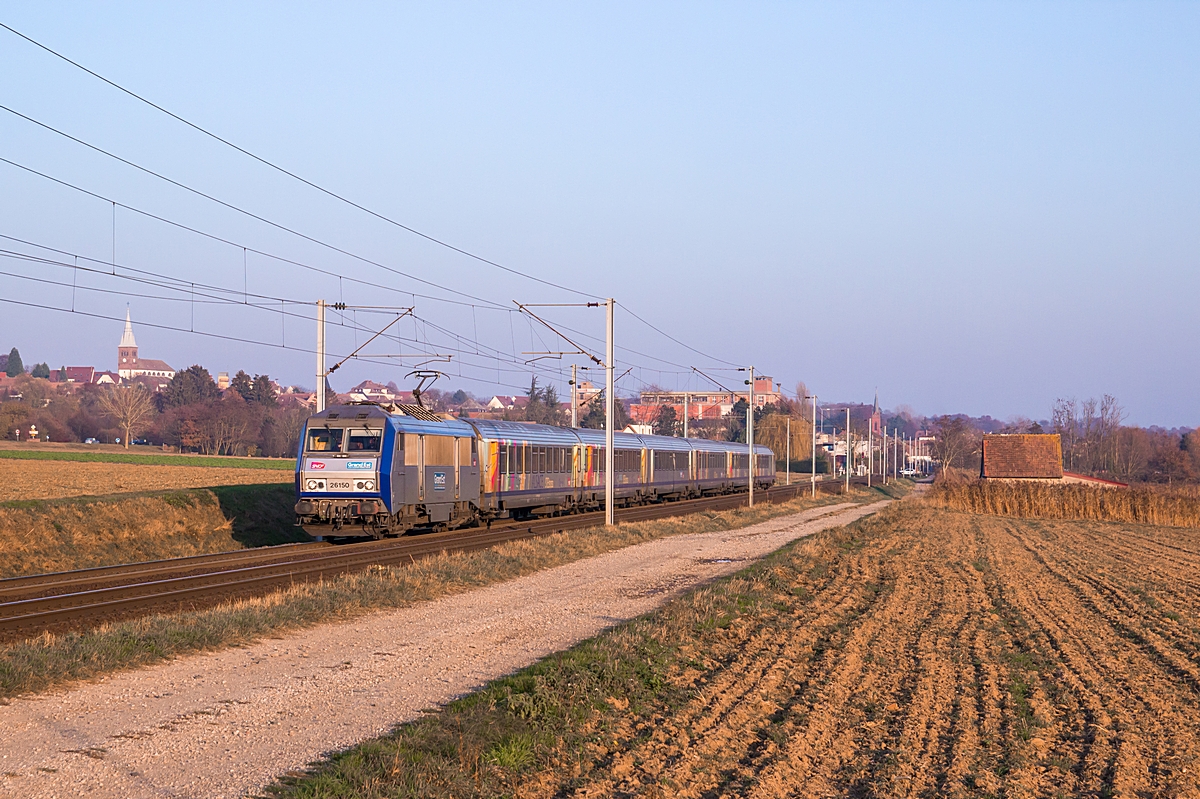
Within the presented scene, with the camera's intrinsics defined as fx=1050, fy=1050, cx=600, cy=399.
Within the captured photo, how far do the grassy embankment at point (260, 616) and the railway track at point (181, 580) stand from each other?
1.16 meters

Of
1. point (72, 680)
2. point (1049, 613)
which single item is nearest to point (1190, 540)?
point (1049, 613)

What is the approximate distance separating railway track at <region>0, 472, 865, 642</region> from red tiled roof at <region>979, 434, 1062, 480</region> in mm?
65081

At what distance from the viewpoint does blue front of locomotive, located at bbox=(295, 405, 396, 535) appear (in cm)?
2667

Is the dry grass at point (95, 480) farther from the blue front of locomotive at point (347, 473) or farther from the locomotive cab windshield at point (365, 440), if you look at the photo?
the locomotive cab windshield at point (365, 440)

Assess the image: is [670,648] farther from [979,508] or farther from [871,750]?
[979,508]

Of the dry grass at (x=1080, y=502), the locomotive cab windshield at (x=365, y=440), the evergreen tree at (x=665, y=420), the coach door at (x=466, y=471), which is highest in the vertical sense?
the evergreen tree at (x=665, y=420)

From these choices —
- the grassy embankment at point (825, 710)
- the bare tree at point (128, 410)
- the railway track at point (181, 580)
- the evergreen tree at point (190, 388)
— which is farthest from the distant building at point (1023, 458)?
the evergreen tree at point (190, 388)

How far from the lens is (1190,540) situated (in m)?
42.6

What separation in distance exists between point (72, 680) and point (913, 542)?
28699mm

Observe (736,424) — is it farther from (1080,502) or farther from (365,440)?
(365,440)

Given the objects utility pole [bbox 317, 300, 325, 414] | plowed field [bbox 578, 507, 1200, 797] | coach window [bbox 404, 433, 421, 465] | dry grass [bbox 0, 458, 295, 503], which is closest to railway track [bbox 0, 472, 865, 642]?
coach window [bbox 404, 433, 421, 465]

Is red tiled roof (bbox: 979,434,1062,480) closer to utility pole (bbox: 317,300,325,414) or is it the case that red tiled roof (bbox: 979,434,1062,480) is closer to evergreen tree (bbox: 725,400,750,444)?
evergreen tree (bbox: 725,400,750,444)

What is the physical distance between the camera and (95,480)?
136 ft

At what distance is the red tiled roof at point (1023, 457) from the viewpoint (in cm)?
8419
